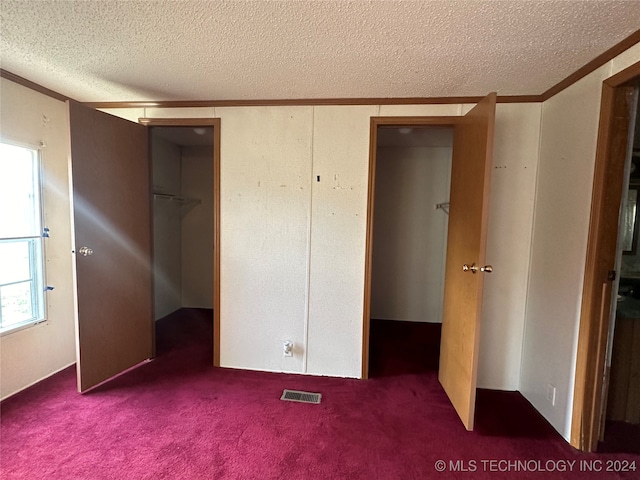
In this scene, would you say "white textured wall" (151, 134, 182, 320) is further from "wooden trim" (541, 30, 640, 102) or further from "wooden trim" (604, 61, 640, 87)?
"wooden trim" (604, 61, 640, 87)

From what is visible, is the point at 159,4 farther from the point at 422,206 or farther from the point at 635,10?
the point at 422,206

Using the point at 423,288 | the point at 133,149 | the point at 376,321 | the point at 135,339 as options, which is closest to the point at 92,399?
the point at 135,339

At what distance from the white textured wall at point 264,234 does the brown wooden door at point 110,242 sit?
69cm

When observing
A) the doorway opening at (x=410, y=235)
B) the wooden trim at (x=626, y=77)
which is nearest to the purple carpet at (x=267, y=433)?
the doorway opening at (x=410, y=235)

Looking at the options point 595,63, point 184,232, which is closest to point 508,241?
point 595,63

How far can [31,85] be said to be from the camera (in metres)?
2.11

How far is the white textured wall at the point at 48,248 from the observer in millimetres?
2020

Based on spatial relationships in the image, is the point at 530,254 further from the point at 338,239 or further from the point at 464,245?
the point at 338,239

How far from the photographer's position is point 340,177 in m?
2.34

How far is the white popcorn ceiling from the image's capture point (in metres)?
1.30

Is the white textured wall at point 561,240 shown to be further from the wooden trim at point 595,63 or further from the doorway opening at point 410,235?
the doorway opening at point 410,235

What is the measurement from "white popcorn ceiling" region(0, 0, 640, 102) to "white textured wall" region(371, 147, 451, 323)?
170 centimetres

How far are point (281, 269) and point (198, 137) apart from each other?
Answer: 6.65 ft

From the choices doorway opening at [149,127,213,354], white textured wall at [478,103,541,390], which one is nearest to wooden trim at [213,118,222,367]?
doorway opening at [149,127,213,354]
